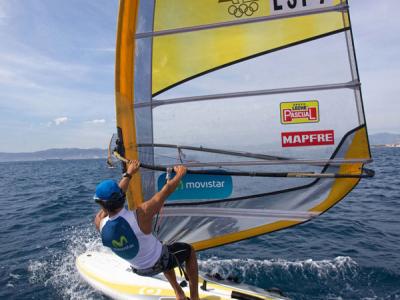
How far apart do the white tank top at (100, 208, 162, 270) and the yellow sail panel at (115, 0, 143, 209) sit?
86 centimetres

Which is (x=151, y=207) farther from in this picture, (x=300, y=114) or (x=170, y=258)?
(x=300, y=114)

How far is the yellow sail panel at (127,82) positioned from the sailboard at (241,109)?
0.01 metres

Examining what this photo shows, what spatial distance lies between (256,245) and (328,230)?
203cm

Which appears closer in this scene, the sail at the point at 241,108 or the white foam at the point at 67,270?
the sail at the point at 241,108

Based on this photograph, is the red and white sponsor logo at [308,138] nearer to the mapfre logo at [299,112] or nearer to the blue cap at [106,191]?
the mapfre logo at [299,112]

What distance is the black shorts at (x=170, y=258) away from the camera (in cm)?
338

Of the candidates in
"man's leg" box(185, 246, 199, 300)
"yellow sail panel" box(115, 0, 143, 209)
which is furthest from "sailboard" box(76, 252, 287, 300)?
"yellow sail panel" box(115, 0, 143, 209)

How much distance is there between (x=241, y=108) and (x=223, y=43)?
716 mm

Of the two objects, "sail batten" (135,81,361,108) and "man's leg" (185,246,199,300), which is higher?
"sail batten" (135,81,361,108)

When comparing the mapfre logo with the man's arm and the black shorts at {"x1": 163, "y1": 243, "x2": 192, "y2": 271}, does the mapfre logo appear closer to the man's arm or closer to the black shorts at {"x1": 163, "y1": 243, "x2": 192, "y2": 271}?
the man's arm

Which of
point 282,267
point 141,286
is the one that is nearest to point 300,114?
point 141,286

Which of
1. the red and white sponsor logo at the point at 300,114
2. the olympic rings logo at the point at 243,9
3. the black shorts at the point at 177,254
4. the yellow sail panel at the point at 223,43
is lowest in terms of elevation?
the black shorts at the point at 177,254

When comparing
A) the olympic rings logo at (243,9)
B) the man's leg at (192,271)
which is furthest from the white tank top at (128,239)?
the olympic rings logo at (243,9)

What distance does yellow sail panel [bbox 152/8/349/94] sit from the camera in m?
3.21
